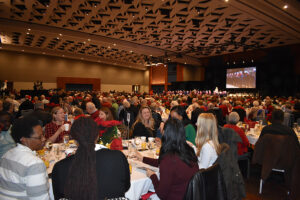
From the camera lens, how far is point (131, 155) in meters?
2.64

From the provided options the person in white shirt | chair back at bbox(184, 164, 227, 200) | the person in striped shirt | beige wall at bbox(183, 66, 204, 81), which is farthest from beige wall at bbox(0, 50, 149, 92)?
chair back at bbox(184, 164, 227, 200)

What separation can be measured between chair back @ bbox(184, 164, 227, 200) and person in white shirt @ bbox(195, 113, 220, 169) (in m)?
0.43

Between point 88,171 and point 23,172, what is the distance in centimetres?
51

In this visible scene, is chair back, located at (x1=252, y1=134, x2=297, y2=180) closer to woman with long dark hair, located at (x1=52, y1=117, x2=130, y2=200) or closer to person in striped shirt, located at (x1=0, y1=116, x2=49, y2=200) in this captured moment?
woman with long dark hair, located at (x1=52, y1=117, x2=130, y2=200)

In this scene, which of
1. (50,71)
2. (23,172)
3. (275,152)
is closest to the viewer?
(23,172)

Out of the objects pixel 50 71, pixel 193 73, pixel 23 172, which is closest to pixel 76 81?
pixel 50 71

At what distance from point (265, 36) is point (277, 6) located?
5.36m

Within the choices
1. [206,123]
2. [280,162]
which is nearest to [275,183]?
[280,162]

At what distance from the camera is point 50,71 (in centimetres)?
2080

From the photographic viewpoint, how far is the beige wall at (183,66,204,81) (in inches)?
896

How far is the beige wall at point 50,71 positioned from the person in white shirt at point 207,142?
813 inches

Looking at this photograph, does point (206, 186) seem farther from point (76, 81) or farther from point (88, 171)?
point (76, 81)

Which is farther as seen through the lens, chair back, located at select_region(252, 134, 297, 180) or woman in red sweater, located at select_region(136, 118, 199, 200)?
chair back, located at select_region(252, 134, 297, 180)

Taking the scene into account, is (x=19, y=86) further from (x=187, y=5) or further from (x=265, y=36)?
(x=265, y=36)
